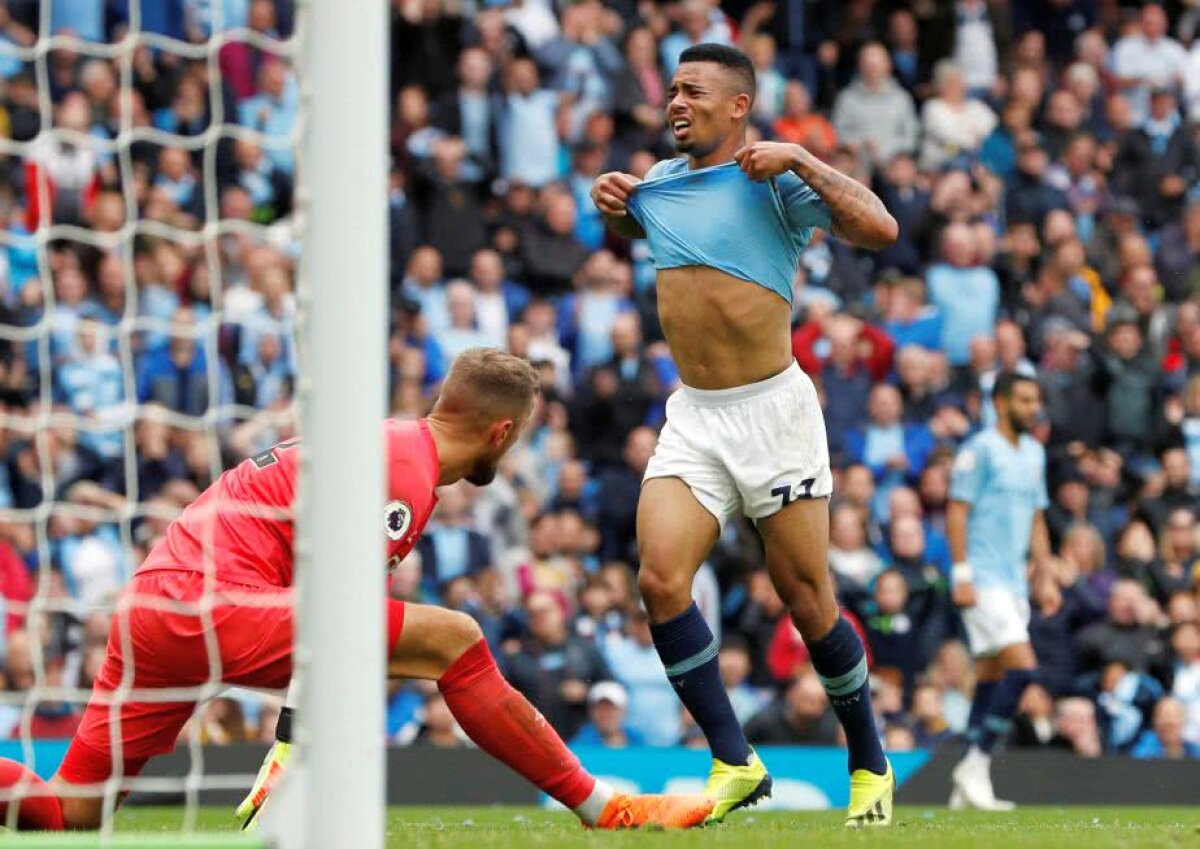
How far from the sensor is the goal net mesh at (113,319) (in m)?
10.5

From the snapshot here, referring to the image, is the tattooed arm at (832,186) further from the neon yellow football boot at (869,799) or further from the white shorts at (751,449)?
the neon yellow football boot at (869,799)

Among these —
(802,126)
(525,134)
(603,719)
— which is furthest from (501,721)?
(802,126)

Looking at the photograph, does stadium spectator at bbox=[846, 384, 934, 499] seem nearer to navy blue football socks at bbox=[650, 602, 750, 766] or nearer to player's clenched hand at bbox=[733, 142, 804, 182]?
A: navy blue football socks at bbox=[650, 602, 750, 766]

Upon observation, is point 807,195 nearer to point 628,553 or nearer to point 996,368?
point 628,553

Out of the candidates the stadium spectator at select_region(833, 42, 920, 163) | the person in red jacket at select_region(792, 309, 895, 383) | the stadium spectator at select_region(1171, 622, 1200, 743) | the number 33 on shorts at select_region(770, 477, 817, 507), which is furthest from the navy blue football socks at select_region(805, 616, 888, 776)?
the stadium spectator at select_region(833, 42, 920, 163)

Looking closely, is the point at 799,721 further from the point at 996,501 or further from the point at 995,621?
the point at 996,501

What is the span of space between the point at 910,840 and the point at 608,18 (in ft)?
35.4

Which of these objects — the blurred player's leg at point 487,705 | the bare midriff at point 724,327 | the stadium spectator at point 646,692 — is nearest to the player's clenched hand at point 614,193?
the bare midriff at point 724,327

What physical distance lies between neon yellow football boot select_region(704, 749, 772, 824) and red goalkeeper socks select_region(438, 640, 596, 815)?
97 centimetres

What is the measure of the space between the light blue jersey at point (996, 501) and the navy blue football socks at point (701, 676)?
13.8ft

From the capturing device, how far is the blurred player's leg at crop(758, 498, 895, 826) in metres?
6.82

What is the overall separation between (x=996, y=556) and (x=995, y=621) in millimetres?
396

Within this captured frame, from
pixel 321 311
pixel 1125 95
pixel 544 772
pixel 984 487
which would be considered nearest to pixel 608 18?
pixel 1125 95

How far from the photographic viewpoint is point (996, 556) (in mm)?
10758
